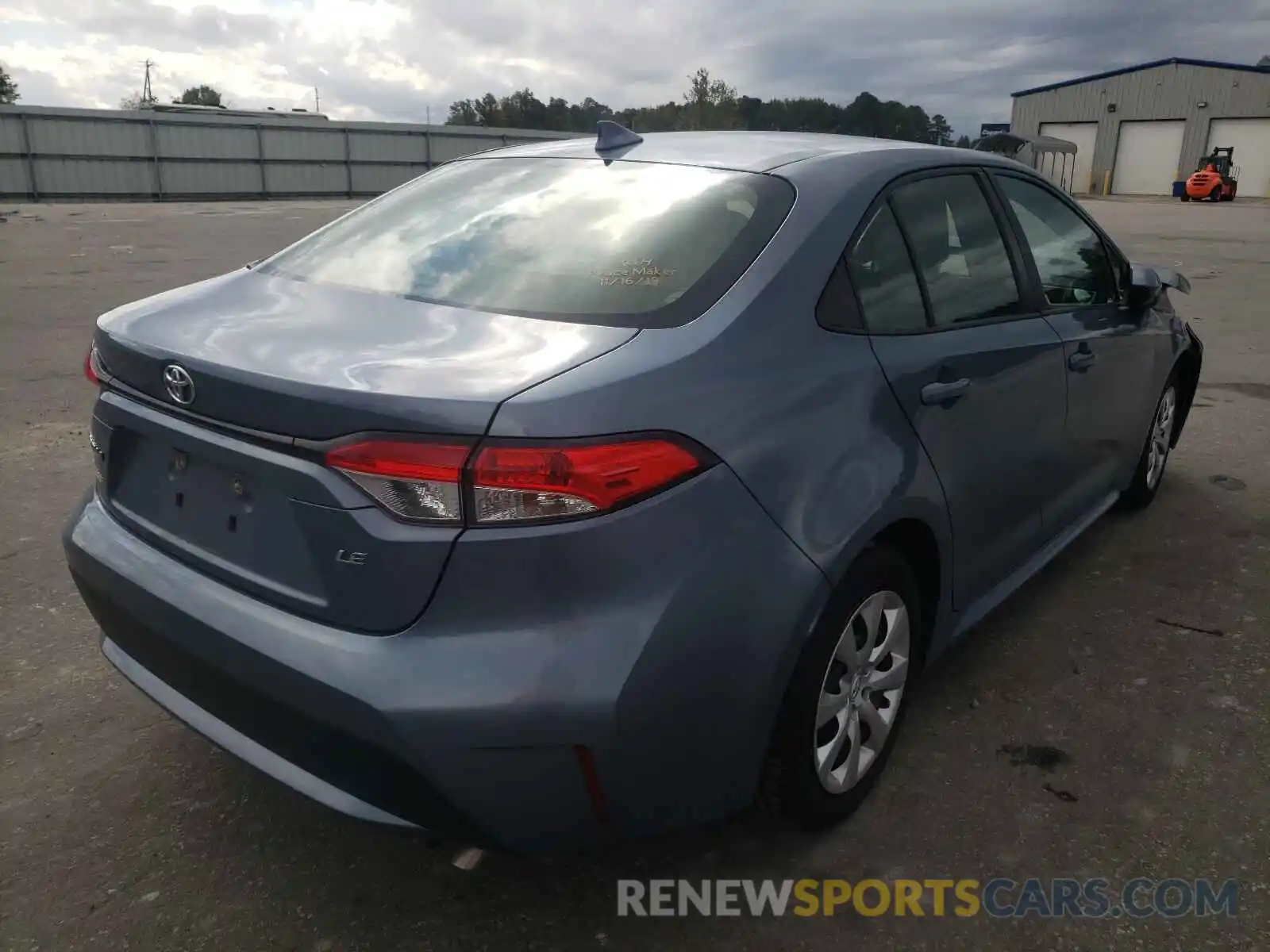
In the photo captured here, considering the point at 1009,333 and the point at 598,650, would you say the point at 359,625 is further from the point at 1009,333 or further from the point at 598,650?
the point at 1009,333

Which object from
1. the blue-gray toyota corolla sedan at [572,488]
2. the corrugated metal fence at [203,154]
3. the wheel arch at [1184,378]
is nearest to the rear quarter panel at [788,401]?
the blue-gray toyota corolla sedan at [572,488]

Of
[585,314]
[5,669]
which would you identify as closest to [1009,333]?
[585,314]

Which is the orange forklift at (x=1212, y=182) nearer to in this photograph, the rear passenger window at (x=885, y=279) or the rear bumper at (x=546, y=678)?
the rear passenger window at (x=885, y=279)

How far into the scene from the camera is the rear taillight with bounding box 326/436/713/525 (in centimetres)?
168

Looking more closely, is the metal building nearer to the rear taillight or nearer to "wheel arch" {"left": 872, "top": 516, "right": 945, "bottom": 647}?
"wheel arch" {"left": 872, "top": 516, "right": 945, "bottom": 647}

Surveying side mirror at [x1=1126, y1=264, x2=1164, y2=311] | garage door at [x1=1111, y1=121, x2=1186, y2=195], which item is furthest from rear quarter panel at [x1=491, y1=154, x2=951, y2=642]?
garage door at [x1=1111, y1=121, x2=1186, y2=195]

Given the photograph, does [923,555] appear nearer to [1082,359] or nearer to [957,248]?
[957,248]

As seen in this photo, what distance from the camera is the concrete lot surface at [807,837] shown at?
2125 millimetres

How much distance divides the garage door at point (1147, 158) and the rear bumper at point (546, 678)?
5547 cm

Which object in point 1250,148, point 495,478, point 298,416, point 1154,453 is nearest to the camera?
point 495,478

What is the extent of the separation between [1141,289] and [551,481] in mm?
2973

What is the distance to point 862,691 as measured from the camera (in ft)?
7.79

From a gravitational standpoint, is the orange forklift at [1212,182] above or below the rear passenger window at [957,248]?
above

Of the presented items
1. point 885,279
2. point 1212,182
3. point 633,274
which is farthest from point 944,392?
point 1212,182
